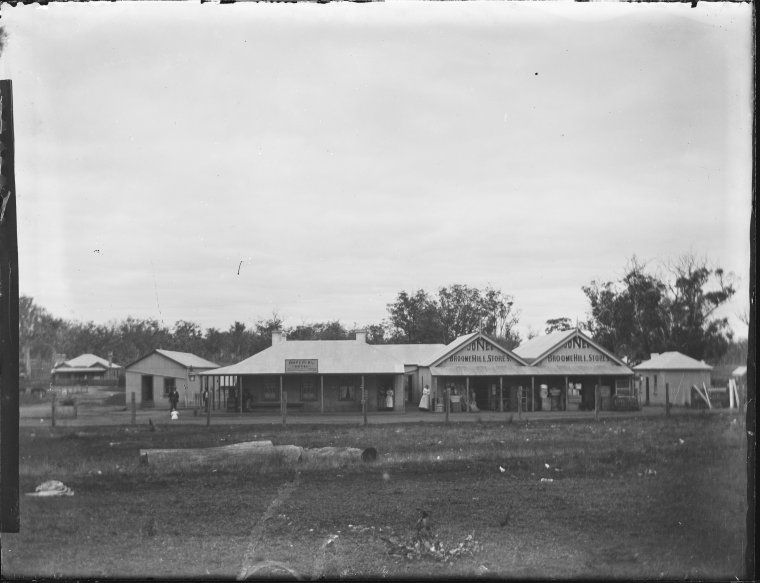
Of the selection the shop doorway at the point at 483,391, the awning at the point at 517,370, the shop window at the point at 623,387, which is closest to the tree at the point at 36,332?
the awning at the point at 517,370

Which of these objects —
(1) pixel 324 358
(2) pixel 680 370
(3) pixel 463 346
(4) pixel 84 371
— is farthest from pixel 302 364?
(3) pixel 463 346

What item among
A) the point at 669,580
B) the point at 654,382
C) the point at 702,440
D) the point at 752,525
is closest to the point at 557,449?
the point at 702,440

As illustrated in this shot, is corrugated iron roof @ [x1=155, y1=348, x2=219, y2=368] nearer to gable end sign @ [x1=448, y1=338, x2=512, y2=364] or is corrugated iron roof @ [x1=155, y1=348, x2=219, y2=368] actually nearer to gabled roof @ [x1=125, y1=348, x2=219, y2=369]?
gabled roof @ [x1=125, y1=348, x2=219, y2=369]

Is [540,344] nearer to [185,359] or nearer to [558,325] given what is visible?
[558,325]

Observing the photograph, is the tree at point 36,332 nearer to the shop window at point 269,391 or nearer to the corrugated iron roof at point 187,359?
the corrugated iron roof at point 187,359

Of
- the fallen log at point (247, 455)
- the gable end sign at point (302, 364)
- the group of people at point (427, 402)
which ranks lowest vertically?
the group of people at point (427, 402)

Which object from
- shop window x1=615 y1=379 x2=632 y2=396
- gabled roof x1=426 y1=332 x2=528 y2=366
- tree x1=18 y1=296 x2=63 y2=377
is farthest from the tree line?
shop window x1=615 y1=379 x2=632 y2=396
